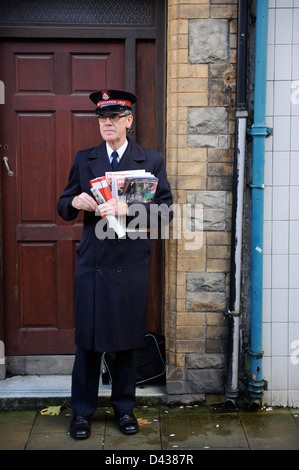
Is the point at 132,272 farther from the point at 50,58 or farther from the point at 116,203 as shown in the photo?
the point at 50,58

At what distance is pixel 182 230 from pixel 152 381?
1.24 meters

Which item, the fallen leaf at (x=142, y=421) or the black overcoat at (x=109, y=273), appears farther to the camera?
the fallen leaf at (x=142, y=421)

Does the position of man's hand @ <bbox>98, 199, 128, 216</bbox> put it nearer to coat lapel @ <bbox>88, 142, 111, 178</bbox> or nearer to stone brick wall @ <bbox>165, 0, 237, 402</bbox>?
coat lapel @ <bbox>88, 142, 111, 178</bbox>

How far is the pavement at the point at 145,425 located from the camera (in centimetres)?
397

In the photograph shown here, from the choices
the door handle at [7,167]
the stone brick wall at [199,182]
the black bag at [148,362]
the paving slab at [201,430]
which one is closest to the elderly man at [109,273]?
the paving slab at [201,430]

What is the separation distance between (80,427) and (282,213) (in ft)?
6.84

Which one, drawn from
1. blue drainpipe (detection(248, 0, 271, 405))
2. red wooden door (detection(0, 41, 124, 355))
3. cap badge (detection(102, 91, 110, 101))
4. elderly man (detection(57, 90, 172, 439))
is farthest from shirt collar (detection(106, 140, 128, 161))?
blue drainpipe (detection(248, 0, 271, 405))

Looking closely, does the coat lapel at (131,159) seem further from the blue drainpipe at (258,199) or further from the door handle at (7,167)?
the door handle at (7,167)

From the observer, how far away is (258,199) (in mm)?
4430

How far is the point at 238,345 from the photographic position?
4.54 m

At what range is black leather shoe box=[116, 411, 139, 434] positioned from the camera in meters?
4.12

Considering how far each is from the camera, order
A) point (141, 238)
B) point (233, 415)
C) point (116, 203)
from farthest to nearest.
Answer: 1. point (233, 415)
2. point (141, 238)
3. point (116, 203)

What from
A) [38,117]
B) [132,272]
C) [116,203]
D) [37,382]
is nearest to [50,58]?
[38,117]

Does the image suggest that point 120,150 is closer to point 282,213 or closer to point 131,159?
point 131,159
